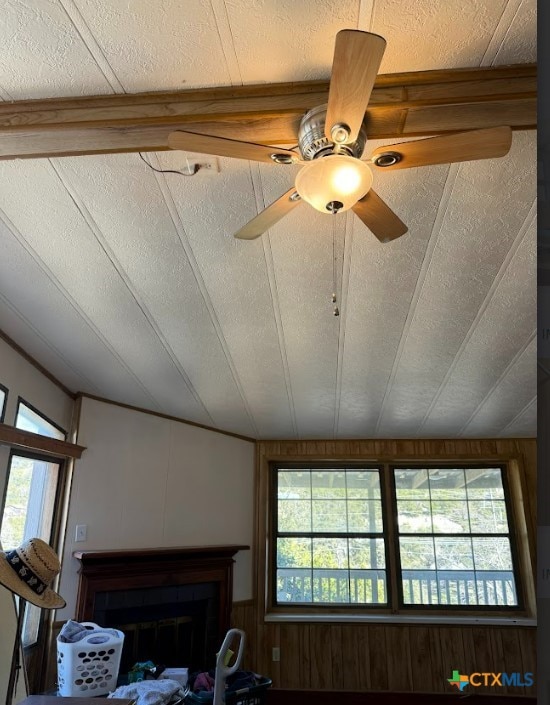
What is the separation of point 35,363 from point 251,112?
8.79 feet

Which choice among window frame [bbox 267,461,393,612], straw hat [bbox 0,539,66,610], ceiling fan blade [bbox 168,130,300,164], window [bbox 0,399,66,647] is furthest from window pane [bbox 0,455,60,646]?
ceiling fan blade [bbox 168,130,300,164]

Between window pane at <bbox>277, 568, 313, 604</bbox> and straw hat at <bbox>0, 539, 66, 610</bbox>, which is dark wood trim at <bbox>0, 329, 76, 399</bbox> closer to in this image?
straw hat at <bbox>0, 539, 66, 610</bbox>

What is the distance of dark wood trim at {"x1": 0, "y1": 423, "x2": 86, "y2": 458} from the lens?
3002 mm

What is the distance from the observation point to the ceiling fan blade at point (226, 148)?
1.31 meters

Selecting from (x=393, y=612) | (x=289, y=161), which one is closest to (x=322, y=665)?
(x=393, y=612)

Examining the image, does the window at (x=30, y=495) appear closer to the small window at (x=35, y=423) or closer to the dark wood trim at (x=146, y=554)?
the small window at (x=35, y=423)

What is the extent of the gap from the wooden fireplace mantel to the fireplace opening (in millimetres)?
62

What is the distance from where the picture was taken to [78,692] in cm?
297

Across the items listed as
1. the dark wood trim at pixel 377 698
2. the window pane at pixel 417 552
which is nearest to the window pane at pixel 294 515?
the window pane at pixel 417 552

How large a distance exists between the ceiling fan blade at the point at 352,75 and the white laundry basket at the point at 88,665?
3.12 metres

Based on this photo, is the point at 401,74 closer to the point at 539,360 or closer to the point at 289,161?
Result: the point at 289,161

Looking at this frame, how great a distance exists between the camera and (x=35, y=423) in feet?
11.7

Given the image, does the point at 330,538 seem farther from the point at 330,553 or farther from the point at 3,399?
the point at 3,399

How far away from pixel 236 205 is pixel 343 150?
63cm
